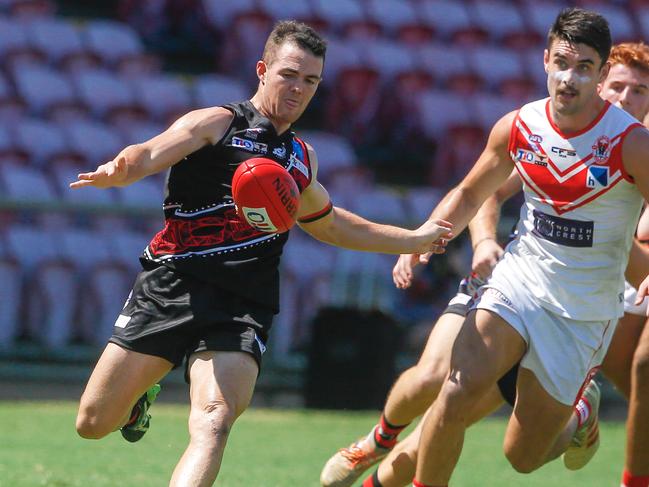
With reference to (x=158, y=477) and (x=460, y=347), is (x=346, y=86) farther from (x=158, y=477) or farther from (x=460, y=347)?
(x=460, y=347)

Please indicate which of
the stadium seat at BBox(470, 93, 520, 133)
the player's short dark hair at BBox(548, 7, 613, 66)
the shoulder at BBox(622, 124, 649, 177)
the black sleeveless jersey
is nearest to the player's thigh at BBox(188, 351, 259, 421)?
the black sleeveless jersey

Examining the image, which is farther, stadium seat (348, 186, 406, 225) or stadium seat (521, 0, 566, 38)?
stadium seat (521, 0, 566, 38)

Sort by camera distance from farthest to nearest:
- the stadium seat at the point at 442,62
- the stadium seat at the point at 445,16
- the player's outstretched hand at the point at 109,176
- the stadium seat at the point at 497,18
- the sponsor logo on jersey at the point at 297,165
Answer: the stadium seat at the point at 497,18 < the stadium seat at the point at 445,16 < the stadium seat at the point at 442,62 < the sponsor logo on jersey at the point at 297,165 < the player's outstretched hand at the point at 109,176

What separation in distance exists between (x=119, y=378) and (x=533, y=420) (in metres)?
1.85

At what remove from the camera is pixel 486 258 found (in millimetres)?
6242

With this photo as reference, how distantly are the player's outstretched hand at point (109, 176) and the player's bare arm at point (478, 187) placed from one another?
1632 millimetres

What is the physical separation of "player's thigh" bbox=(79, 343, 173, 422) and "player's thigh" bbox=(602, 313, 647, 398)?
2496mm

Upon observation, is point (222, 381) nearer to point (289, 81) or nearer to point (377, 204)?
point (289, 81)

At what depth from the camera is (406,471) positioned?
6.42 m

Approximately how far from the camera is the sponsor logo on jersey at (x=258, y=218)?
528cm

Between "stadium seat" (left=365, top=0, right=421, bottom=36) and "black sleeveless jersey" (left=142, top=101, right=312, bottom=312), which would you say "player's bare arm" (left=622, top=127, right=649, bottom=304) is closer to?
"black sleeveless jersey" (left=142, top=101, right=312, bottom=312)

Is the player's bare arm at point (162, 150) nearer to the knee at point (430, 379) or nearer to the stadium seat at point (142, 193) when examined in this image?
the knee at point (430, 379)

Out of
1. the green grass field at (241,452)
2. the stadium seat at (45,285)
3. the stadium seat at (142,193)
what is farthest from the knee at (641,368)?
the stadium seat at (142,193)

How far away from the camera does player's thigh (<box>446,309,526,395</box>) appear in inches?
221
